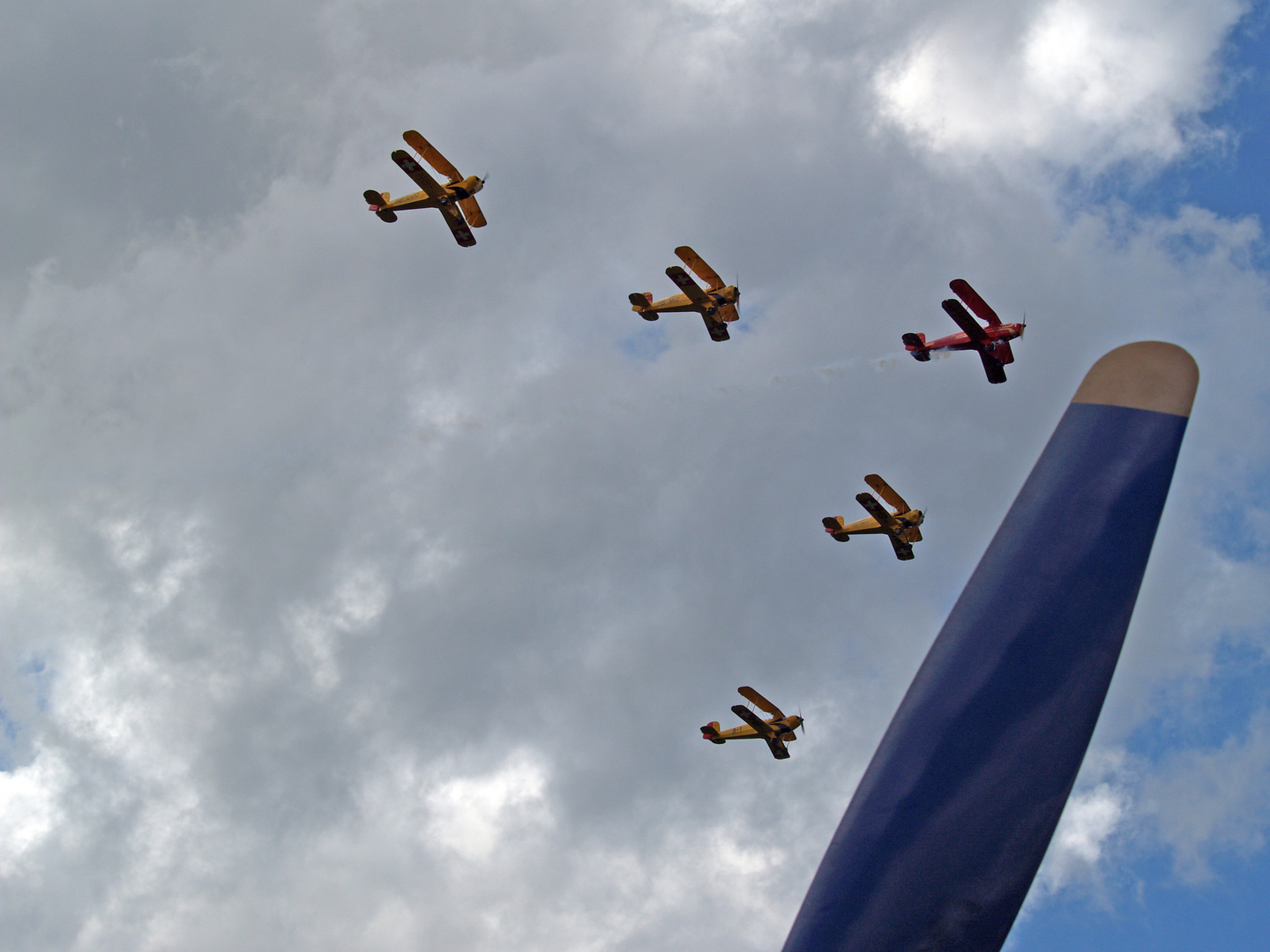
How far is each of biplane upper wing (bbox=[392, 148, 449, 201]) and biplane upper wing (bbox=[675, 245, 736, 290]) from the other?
15.9 meters

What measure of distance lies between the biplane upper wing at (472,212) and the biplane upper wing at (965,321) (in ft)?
98.8

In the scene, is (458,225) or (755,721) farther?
(755,721)

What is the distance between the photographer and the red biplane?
74.2 m

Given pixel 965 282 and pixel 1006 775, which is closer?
pixel 1006 775

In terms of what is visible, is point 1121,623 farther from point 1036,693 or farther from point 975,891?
point 975,891

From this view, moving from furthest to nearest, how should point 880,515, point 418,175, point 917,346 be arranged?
1. point 880,515
2. point 917,346
3. point 418,175

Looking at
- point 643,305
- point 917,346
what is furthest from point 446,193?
point 917,346

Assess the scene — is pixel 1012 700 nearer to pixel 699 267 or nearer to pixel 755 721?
pixel 699 267

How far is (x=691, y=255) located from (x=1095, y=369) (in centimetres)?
6991

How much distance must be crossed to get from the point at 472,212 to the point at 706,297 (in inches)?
640

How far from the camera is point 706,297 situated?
7606 cm

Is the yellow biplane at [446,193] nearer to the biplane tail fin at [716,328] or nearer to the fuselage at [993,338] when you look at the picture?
the biplane tail fin at [716,328]

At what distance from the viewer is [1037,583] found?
645 centimetres

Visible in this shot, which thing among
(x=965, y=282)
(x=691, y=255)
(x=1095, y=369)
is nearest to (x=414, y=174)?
(x=691, y=255)
